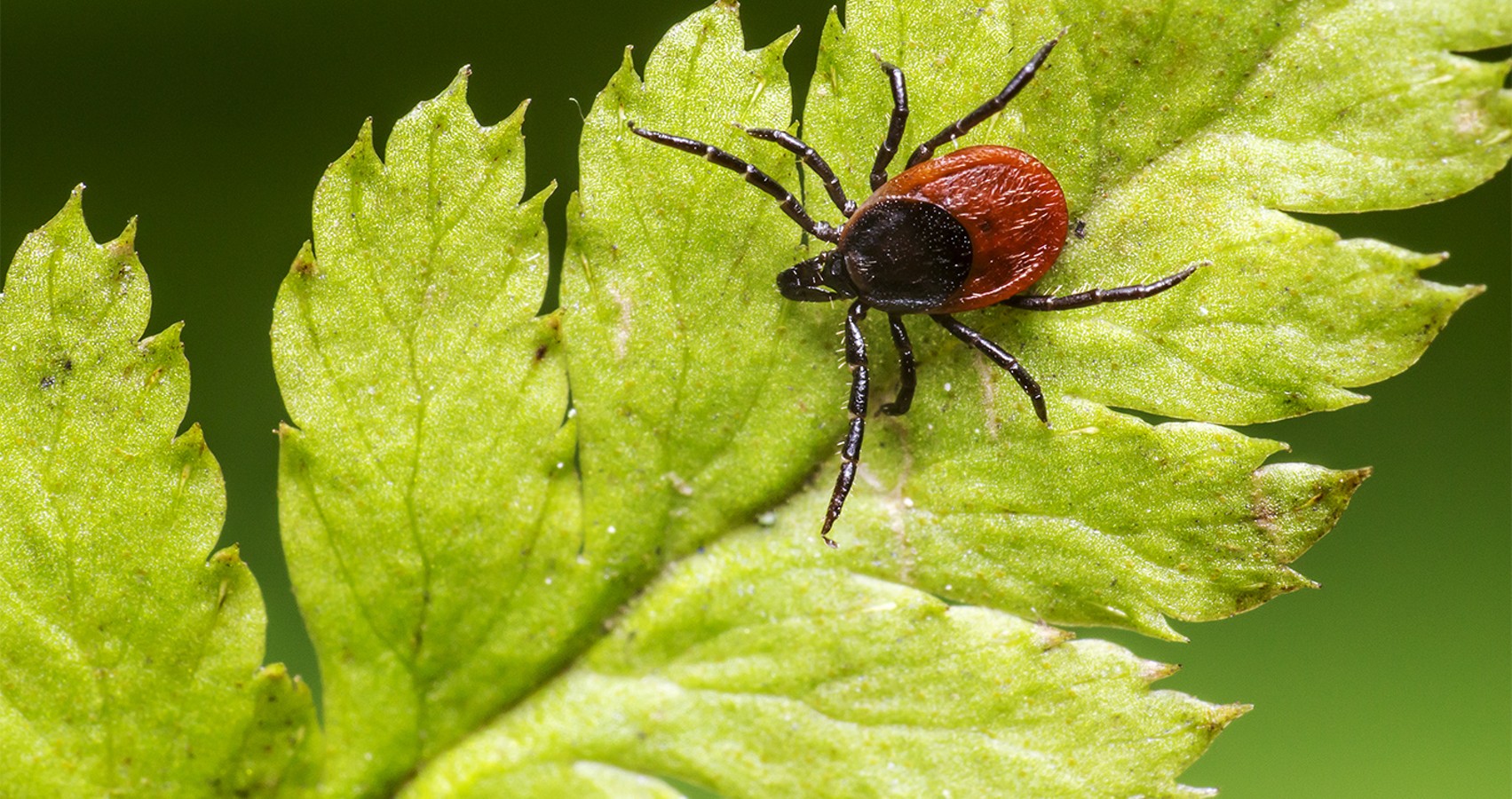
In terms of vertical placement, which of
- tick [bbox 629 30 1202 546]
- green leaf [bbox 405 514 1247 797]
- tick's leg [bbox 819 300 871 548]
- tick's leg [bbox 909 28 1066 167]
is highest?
tick's leg [bbox 909 28 1066 167]

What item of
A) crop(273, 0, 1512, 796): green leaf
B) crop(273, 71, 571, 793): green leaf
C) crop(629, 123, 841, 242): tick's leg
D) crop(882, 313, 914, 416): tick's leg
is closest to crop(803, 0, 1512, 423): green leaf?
crop(273, 0, 1512, 796): green leaf

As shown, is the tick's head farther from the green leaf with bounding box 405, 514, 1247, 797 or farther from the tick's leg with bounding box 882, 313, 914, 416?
the green leaf with bounding box 405, 514, 1247, 797

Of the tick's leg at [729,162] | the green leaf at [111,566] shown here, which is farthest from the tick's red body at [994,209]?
the green leaf at [111,566]

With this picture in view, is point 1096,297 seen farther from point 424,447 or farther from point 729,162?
point 424,447

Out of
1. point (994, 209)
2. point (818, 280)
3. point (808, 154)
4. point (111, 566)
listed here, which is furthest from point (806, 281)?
point (111, 566)

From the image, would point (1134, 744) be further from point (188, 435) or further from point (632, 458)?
point (188, 435)

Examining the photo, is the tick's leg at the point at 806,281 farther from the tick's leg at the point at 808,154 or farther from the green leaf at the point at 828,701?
the green leaf at the point at 828,701
